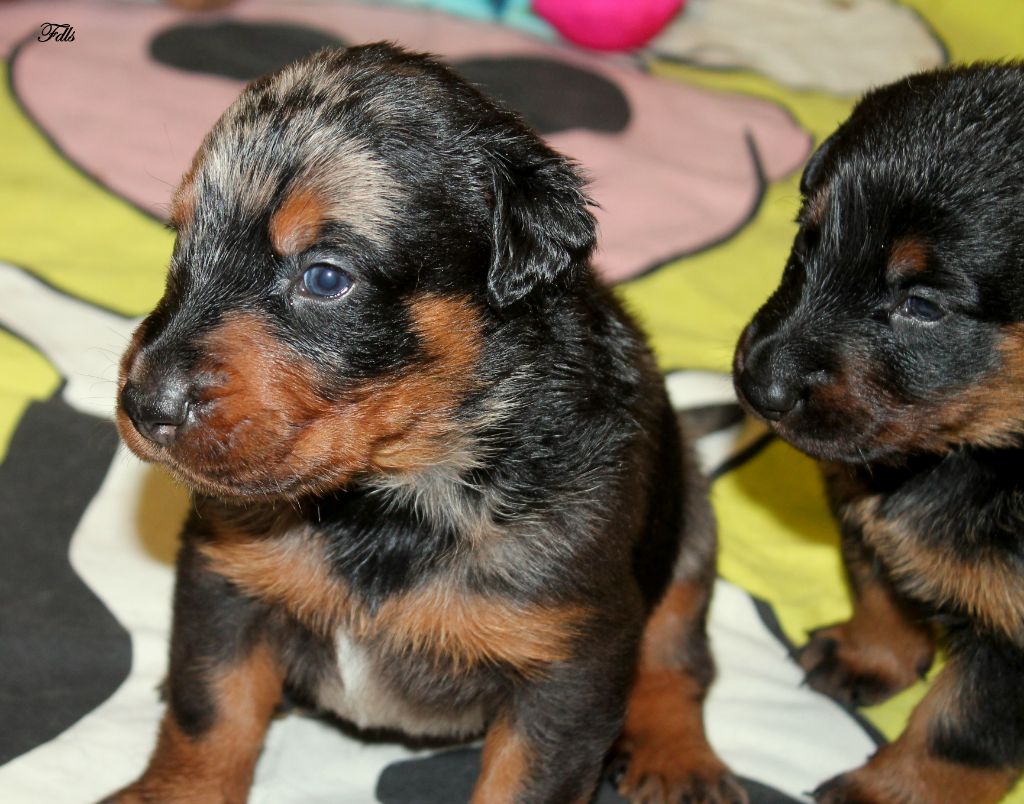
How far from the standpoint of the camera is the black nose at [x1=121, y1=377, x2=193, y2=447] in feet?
9.68

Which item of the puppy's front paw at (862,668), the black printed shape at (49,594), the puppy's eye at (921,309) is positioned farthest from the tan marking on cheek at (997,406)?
the black printed shape at (49,594)

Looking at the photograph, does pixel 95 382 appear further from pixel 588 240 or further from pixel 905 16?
pixel 905 16

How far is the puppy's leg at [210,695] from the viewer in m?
3.64

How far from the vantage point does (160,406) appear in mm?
2949

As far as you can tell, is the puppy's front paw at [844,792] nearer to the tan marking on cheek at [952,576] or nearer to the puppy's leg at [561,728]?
the tan marking on cheek at [952,576]

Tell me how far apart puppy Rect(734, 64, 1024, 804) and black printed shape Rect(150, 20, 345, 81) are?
3.57 m

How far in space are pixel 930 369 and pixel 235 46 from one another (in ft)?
14.5

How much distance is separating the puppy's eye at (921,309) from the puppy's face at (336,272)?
95 cm

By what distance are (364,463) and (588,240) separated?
29.9 inches

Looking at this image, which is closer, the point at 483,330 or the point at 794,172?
the point at 483,330

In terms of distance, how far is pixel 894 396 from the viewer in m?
3.65

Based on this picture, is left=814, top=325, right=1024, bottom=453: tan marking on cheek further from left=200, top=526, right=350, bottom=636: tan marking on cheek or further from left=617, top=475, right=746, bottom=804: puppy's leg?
left=200, top=526, right=350, bottom=636: tan marking on cheek

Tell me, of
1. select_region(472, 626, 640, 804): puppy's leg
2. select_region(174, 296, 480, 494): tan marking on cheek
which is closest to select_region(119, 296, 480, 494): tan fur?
select_region(174, 296, 480, 494): tan marking on cheek

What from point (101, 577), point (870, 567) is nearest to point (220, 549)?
point (101, 577)
